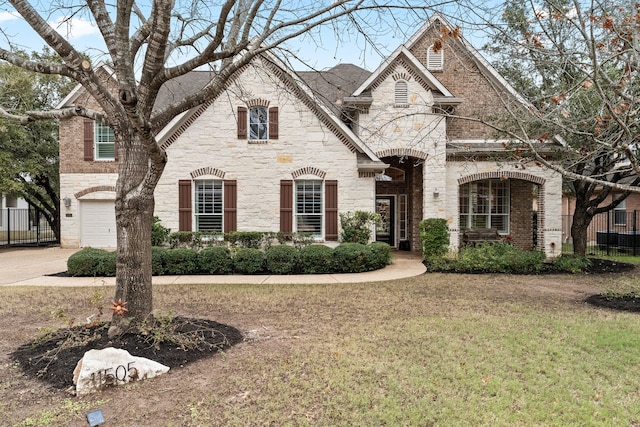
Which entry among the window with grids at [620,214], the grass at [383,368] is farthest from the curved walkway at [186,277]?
the window with grids at [620,214]

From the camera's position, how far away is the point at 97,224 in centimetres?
1802

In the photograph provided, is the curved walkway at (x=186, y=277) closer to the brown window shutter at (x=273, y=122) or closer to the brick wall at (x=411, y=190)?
the brick wall at (x=411, y=190)

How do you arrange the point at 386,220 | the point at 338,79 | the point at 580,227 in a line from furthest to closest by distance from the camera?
the point at 386,220 < the point at 338,79 < the point at 580,227

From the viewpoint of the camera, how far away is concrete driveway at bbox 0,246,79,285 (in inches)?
448

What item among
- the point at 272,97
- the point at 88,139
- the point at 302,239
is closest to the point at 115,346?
the point at 302,239

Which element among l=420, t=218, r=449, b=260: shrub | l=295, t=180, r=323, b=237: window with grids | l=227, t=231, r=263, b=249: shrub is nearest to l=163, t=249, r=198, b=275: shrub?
l=227, t=231, r=263, b=249: shrub

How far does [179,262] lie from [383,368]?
27.6 ft

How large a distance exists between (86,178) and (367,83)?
12.6 metres

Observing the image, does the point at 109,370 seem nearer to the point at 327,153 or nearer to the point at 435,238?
the point at 327,153

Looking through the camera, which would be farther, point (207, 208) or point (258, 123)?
point (258, 123)

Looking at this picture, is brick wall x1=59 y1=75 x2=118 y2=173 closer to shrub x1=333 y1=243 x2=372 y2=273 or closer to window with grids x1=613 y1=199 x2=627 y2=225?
shrub x1=333 y1=243 x2=372 y2=273

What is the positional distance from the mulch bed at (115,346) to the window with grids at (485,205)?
497 inches

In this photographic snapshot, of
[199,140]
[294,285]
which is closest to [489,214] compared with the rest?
[294,285]

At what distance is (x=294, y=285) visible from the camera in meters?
10.0
